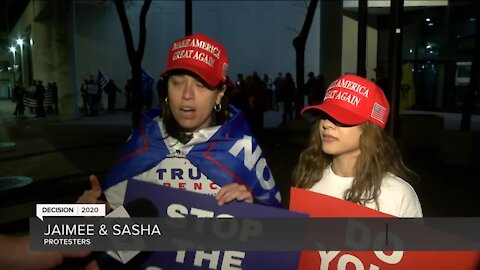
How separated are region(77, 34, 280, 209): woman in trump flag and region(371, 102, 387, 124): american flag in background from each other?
0.59 meters

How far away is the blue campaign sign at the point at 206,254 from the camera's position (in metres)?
1.90

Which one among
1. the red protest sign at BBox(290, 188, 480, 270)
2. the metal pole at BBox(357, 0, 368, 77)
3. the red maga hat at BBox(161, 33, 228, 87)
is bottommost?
the red protest sign at BBox(290, 188, 480, 270)

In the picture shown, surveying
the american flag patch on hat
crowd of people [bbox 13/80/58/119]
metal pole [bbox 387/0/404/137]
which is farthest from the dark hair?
crowd of people [bbox 13/80/58/119]

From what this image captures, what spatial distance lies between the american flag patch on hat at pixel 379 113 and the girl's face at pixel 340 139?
0.29ft

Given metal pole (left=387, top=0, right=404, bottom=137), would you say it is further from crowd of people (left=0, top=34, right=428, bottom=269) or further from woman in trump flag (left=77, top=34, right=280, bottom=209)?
woman in trump flag (left=77, top=34, right=280, bottom=209)

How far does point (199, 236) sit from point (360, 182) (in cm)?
77

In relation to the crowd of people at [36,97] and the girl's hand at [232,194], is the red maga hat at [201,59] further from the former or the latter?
the crowd of people at [36,97]

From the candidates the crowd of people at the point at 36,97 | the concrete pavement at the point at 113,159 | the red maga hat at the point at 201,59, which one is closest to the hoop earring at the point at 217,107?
the red maga hat at the point at 201,59

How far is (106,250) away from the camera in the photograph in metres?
1.85

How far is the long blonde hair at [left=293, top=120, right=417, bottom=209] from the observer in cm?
221

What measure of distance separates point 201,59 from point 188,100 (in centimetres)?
20

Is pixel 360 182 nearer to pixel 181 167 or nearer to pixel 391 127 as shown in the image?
pixel 181 167

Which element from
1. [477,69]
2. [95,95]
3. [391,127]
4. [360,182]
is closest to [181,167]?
[360,182]

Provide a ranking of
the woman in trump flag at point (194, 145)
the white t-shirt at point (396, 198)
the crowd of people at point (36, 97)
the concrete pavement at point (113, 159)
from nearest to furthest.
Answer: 1. the white t-shirt at point (396, 198)
2. the woman in trump flag at point (194, 145)
3. the concrete pavement at point (113, 159)
4. the crowd of people at point (36, 97)
